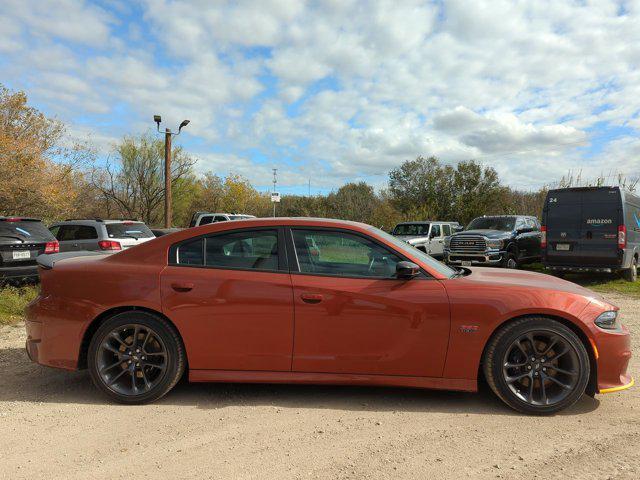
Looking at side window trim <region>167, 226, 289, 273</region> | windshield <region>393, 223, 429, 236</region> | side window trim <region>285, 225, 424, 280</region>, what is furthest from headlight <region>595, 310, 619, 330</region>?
windshield <region>393, 223, 429, 236</region>

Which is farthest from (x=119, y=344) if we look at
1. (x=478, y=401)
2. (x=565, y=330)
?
(x=565, y=330)

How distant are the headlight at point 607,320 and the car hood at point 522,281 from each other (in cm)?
16

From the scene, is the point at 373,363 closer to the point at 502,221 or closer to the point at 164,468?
the point at 164,468

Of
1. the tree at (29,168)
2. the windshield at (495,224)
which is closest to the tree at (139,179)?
the tree at (29,168)

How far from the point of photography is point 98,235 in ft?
32.9

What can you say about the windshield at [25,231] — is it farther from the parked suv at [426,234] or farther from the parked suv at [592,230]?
the parked suv at [426,234]

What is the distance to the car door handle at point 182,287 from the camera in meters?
3.71

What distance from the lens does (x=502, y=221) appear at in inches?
635

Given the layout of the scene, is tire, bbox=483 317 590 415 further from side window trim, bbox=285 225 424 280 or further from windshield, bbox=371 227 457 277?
side window trim, bbox=285 225 424 280

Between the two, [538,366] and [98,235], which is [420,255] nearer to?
[538,366]

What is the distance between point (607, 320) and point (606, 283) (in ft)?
30.5

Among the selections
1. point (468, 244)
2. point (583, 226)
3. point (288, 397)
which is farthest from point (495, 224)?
point (288, 397)

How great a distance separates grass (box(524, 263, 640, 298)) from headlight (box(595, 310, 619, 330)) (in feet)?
24.8

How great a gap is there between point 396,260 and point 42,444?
9.48ft
